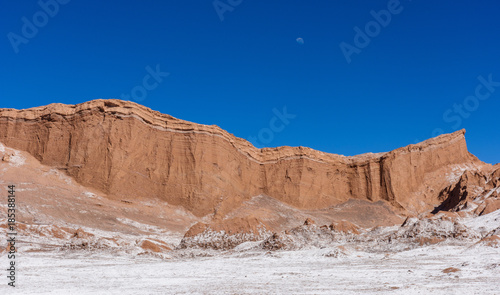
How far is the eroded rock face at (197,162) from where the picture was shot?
5728 centimetres

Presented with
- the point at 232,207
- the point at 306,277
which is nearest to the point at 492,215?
the point at 306,277

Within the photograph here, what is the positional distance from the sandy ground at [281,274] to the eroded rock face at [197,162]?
31640 mm

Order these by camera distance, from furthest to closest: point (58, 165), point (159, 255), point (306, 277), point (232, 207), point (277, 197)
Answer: point (277, 197), point (232, 207), point (58, 165), point (159, 255), point (306, 277)

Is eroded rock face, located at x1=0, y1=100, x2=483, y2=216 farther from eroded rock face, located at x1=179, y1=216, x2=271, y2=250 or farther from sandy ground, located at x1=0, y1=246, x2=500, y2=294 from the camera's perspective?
sandy ground, located at x1=0, y1=246, x2=500, y2=294

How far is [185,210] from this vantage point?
5791 cm

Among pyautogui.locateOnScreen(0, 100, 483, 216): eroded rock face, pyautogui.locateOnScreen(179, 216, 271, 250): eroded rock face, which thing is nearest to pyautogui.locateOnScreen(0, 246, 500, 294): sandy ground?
pyautogui.locateOnScreen(179, 216, 271, 250): eroded rock face

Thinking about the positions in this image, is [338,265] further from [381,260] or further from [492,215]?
[492,215]

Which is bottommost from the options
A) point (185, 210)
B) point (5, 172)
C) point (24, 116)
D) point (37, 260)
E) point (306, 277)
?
point (306, 277)

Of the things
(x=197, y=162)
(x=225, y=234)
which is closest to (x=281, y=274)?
(x=225, y=234)

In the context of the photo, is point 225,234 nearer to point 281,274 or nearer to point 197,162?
point 281,274

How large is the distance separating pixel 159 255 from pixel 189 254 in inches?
107

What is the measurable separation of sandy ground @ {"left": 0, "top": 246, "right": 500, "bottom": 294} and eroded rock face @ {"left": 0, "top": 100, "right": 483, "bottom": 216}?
31640 mm

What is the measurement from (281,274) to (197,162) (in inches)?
1780

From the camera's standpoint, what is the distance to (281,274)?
1795cm
